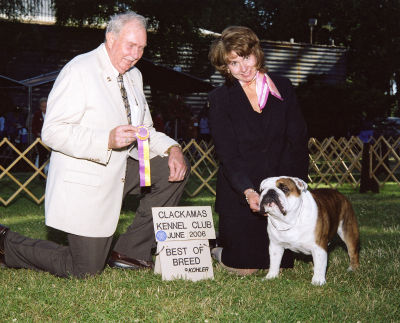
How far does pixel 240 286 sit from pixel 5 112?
16.0m

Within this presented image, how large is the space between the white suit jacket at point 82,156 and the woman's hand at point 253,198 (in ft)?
3.23

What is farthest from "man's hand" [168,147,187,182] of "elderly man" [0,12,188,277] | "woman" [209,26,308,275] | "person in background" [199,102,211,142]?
"person in background" [199,102,211,142]

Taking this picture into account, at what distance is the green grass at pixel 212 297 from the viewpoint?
11.5 ft

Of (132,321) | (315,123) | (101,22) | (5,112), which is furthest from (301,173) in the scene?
(101,22)

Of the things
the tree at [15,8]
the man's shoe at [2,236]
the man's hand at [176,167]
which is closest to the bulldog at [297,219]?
the man's hand at [176,167]

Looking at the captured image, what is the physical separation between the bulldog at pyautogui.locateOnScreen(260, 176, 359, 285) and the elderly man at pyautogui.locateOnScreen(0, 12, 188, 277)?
0.89 meters

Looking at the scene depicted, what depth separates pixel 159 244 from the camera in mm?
4441

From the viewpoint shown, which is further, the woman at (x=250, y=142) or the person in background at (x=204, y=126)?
the person in background at (x=204, y=126)

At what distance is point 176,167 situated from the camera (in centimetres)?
465

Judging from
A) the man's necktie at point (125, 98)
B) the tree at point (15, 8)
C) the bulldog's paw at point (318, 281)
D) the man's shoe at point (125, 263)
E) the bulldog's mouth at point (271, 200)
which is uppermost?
the tree at point (15, 8)

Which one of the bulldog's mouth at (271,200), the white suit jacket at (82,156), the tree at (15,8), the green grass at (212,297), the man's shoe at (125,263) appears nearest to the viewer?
the green grass at (212,297)

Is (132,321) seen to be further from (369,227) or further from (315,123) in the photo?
(315,123)

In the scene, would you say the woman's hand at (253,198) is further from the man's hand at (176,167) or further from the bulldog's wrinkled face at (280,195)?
Result: the man's hand at (176,167)

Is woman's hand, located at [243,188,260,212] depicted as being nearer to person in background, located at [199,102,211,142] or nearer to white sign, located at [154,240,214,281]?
white sign, located at [154,240,214,281]
